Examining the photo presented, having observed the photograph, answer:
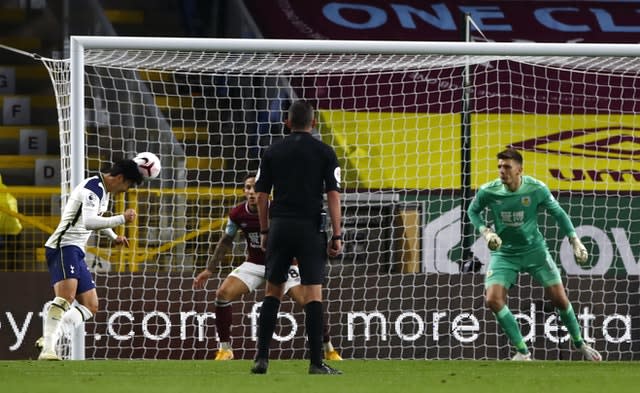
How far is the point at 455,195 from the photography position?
56.6 feet

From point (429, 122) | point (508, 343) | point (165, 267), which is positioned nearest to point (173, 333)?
point (165, 267)

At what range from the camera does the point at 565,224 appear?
1286cm

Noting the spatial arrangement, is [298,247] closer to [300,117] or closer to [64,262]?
[300,117]

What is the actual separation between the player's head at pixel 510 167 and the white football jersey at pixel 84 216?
3.22 m

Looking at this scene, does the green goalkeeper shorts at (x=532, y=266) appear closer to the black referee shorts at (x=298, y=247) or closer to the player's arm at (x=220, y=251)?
the player's arm at (x=220, y=251)

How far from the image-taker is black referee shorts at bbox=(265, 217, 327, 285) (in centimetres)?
1007

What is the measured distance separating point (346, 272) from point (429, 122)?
2660 millimetres

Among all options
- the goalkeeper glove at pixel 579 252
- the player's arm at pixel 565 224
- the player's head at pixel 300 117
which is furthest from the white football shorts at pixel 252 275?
the player's head at pixel 300 117

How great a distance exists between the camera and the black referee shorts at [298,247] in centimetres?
1007

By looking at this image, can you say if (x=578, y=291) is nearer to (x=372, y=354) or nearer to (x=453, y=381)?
(x=372, y=354)

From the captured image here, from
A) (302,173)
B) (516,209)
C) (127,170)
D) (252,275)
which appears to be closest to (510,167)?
(516,209)

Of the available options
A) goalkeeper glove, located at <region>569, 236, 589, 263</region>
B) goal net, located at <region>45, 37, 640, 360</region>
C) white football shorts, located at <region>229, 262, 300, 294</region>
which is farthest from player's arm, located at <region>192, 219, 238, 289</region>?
goalkeeper glove, located at <region>569, 236, 589, 263</region>

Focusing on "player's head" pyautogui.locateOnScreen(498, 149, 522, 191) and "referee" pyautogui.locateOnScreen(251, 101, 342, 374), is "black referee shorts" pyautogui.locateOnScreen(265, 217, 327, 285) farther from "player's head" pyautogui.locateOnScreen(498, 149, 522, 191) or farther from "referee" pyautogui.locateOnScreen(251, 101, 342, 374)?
"player's head" pyautogui.locateOnScreen(498, 149, 522, 191)

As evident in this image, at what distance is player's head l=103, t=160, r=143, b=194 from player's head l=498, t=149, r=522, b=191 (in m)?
3.01
